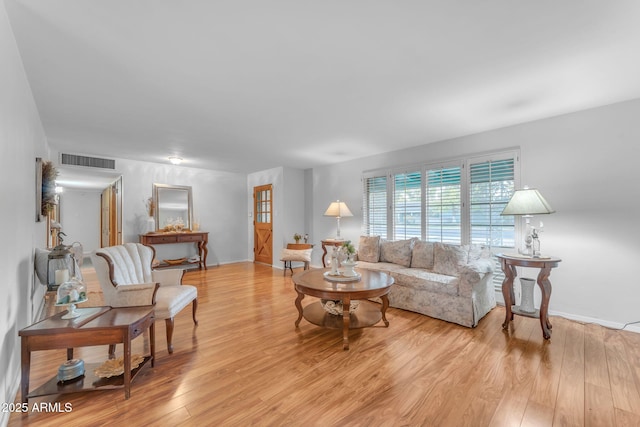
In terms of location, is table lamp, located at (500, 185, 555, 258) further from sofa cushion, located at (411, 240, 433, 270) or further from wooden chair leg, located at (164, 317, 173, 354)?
wooden chair leg, located at (164, 317, 173, 354)

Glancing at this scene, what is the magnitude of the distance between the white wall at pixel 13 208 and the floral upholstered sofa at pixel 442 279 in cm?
348

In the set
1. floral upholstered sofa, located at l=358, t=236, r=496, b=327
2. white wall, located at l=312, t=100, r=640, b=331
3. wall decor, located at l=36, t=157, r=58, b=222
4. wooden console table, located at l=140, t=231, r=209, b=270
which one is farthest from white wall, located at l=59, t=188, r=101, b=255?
white wall, located at l=312, t=100, r=640, b=331

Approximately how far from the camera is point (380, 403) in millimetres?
1759

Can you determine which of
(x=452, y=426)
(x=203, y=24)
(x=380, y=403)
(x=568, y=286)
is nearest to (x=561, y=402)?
(x=452, y=426)

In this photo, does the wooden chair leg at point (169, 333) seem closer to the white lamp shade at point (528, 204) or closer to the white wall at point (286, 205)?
the white lamp shade at point (528, 204)

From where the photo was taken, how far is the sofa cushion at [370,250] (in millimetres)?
4293

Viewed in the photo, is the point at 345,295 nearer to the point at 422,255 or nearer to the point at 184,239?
the point at 422,255

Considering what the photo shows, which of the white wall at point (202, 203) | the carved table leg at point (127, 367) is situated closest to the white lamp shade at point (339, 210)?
the white wall at point (202, 203)

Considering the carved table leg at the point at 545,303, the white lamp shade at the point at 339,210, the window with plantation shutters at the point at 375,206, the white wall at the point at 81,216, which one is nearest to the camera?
the carved table leg at the point at 545,303

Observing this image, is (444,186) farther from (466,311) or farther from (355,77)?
(355,77)

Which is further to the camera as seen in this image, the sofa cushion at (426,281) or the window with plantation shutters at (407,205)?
the window with plantation shutters at (407,205)

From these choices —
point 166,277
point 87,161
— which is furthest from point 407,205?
point 87,161

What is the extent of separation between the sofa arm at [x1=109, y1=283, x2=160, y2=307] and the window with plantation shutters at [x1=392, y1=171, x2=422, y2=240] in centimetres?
368

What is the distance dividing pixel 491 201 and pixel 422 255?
3.85ft
